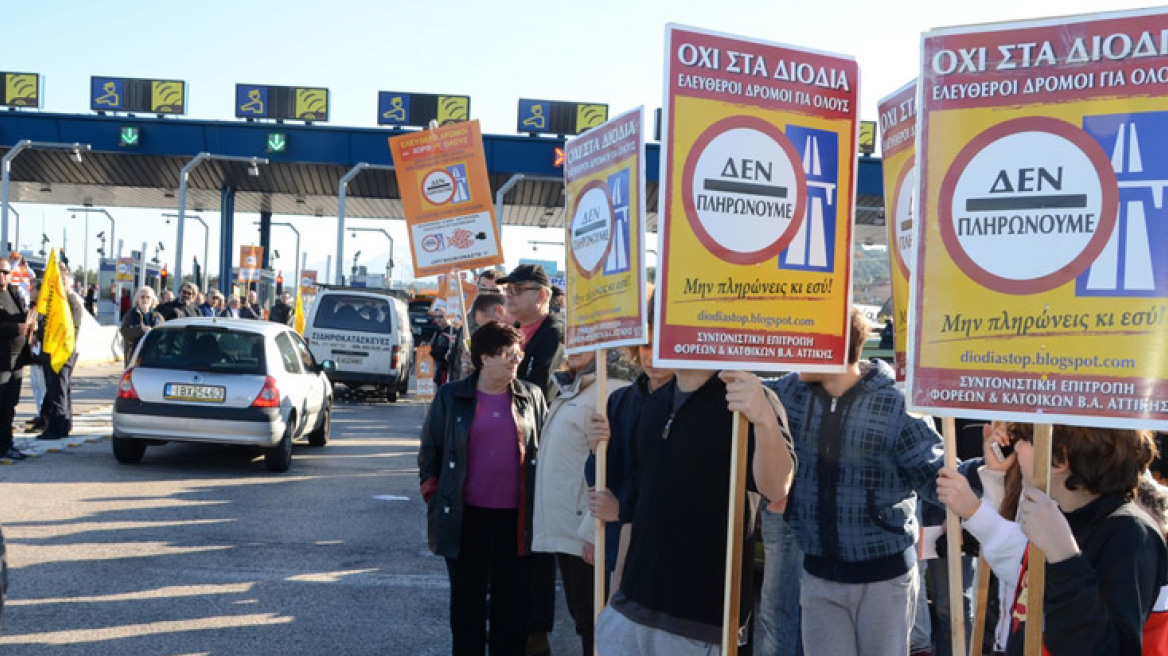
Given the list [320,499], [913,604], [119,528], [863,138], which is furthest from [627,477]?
[863,138]

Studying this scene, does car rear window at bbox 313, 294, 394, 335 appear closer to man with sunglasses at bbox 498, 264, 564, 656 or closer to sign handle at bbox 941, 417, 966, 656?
man with sunglasses at bbox 498, 264, 564, 656

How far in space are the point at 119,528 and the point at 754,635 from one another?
5.65 meters

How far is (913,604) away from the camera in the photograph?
4238mm

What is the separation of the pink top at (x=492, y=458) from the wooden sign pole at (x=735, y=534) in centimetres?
220

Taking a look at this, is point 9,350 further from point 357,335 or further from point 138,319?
point 357,335

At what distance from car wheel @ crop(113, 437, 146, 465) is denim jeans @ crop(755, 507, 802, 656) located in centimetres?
872

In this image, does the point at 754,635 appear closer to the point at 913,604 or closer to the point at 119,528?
the point at 913,604

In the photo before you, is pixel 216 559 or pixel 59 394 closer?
pixel 216 559

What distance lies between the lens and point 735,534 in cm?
347

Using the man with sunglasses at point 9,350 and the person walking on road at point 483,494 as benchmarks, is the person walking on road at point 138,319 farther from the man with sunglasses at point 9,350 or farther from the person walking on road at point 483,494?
the person walking on road at point 483,494

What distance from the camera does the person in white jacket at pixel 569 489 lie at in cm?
549

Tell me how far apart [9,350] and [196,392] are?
199 centimetres

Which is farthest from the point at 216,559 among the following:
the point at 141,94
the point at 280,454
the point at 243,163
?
the point at 141,94

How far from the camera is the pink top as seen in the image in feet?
18.2
